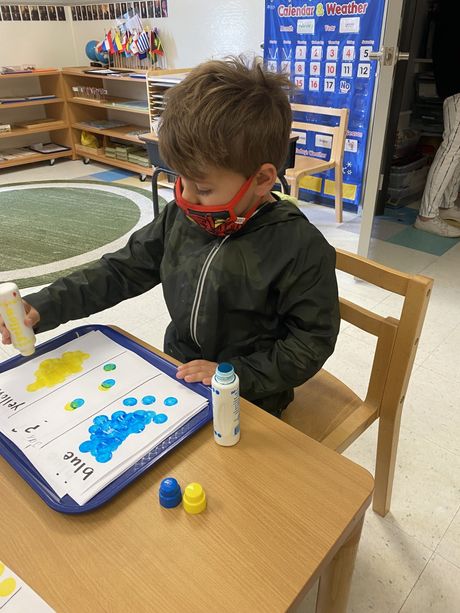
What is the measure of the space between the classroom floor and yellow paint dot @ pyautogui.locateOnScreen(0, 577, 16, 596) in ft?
2.57

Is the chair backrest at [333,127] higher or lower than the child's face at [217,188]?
lower

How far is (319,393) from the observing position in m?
1.12

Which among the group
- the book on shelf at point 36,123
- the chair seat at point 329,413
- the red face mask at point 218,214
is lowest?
the chair seat at point 329,413

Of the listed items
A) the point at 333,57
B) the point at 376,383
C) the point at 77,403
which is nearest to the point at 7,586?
the point at 77,403

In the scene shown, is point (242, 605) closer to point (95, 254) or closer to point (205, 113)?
point (205, 113)

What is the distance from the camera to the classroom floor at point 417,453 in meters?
1.12

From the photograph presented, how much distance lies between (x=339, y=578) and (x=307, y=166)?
8.63 feet

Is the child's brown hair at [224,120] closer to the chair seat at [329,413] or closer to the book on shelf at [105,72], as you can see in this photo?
the chair seat at [329,413]

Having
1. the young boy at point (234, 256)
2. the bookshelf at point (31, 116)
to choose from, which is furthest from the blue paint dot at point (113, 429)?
the bookshelf at point (31, 116)

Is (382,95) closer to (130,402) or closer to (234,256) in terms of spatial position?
(234,256)

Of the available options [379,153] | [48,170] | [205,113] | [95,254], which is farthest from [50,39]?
[205,113]

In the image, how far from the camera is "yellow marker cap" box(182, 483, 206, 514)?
0.57m

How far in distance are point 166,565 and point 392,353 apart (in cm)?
64

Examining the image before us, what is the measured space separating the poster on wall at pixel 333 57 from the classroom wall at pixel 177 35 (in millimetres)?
249
